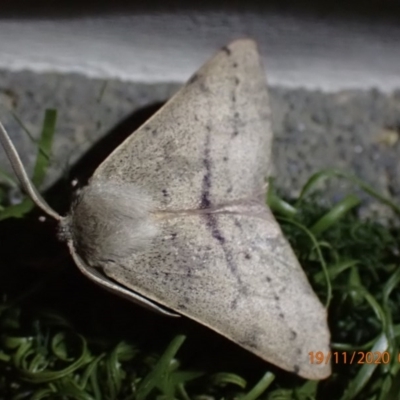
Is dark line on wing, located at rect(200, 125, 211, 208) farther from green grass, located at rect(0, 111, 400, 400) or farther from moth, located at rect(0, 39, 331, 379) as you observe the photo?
green grass, located at rect(0, 111, 400, 400)

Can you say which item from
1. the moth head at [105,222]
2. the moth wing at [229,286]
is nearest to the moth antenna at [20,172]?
the moth head at [105,222]

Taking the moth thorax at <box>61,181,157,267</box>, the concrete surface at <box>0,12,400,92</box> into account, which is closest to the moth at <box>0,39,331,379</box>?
the moth thorax at <box>61,181,157,267</box>

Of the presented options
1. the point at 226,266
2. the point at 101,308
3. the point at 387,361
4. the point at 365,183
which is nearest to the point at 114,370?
the point at 101,308

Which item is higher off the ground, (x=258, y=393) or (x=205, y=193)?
(x=205, y=193)

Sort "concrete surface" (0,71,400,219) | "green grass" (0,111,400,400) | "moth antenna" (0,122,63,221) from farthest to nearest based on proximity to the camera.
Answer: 1. "concrete surface" (0,71,400,219)
2. "green grass" (0,111,400,400)
3. "moth antenna" (0,122,63,221)

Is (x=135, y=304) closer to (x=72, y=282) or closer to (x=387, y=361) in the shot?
(x=72, y=282)

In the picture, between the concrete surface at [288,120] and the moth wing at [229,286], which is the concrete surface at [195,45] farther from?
the moth wing at [229,286]

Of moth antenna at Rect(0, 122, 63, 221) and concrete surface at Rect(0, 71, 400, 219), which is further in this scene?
concrete surface at Rect(0, 71, 400, 219)

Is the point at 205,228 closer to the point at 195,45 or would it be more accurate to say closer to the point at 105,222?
the point at 105,222

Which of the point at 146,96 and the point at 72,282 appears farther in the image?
the point at 146,96
